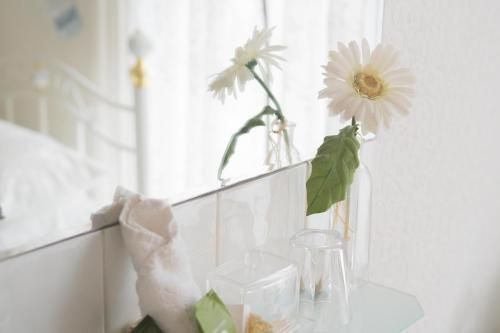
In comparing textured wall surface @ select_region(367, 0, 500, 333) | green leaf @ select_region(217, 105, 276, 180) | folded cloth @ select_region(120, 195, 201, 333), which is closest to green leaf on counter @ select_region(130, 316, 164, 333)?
folded cloth @ select_region(120, 195, 201, 333)

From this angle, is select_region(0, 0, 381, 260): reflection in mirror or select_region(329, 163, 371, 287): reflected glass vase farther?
select_region(329, 163, 371, 287): reflected glass vase

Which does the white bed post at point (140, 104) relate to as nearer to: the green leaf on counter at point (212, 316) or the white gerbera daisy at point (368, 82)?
the green leaf on counter at point (212, 316)

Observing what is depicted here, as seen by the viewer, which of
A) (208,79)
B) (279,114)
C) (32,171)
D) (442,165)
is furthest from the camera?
(442,165)

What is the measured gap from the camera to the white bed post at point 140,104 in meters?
0.65

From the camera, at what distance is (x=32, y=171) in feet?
1.84

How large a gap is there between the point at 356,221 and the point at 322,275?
0.13m

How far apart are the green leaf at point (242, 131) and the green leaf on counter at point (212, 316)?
180 millimetres

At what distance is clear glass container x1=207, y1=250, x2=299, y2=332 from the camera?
70 cm

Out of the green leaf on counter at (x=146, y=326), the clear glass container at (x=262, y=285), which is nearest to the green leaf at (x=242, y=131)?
the clear glass container at (x=262, y=285)

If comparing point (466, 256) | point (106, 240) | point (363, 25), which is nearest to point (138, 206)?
point (106, 240)

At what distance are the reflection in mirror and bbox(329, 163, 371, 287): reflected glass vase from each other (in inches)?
3.9

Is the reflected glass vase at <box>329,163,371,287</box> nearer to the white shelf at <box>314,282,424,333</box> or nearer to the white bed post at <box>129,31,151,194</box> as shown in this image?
the white shelf at <box>314,282,424,333</box>

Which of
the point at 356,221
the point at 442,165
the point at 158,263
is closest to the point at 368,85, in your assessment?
the point at 356,221

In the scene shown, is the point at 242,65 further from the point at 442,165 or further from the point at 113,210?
the point at 442,165
